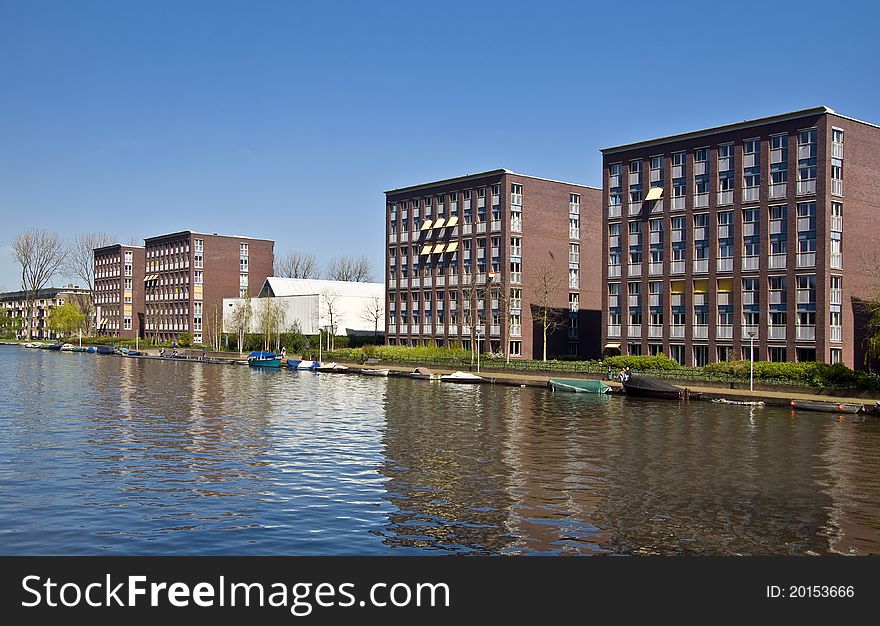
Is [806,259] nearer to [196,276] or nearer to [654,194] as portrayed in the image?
[654,194]

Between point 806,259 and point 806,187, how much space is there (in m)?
5.85

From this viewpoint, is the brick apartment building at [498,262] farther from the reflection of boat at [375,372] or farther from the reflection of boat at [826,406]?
the reflection of boat at [826,406]

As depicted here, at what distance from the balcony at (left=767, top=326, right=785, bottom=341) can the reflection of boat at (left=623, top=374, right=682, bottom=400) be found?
13.7 meters

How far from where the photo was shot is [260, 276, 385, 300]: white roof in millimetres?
147125

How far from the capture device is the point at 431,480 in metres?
29.7

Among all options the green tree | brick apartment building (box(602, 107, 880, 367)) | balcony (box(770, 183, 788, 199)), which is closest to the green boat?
brick apartment building (box(602, 107, 880, 367))

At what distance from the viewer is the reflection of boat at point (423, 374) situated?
85938 mm

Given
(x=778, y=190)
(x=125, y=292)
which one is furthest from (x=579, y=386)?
(x=125, y=292)

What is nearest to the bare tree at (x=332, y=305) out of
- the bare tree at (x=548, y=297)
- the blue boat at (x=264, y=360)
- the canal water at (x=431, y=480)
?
the blue boat at (x=264, y=360)

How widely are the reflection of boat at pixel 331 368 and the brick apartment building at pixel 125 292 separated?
92.5 m

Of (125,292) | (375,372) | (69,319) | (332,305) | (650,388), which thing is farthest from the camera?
(69,319)

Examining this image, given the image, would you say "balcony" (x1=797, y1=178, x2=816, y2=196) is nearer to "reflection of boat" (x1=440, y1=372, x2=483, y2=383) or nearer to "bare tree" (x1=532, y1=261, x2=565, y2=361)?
"reflection of boat" (x1=440, y1=372, x2=483, y2=383)

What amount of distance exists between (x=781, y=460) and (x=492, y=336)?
2705 inches

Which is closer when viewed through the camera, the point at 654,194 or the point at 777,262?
the point at 777,262
